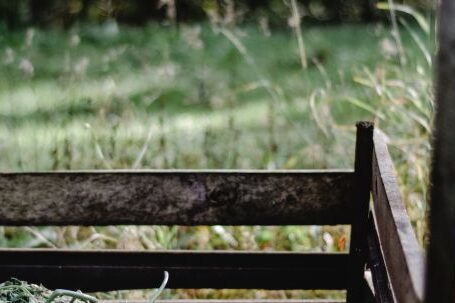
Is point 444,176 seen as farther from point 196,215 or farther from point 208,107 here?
point 208,107

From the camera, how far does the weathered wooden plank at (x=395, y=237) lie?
4.49 ft

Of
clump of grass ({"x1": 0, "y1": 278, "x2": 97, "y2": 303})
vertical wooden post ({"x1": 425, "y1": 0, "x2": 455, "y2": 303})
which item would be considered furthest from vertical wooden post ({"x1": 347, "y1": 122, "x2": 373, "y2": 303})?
vertical wooden post ({"x1": 425, "y1": 0, "x2": 455, "y2": 303})

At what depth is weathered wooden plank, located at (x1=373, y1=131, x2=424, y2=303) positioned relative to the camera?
1.37 meters

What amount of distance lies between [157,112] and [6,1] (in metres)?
3.00

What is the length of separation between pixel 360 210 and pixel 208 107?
335 centimetres

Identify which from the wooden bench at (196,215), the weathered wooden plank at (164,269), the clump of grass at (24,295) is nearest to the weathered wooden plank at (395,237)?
the wooden bench at (196,215)

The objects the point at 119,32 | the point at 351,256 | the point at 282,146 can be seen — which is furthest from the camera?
the point at 119,32

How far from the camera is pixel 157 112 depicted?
553 cm

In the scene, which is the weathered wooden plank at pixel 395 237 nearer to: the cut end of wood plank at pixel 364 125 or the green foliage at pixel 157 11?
the cut end of wood plank at pixel 364 125

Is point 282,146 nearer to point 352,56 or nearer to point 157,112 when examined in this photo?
point 157,112

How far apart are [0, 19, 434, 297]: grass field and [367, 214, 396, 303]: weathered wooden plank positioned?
Answer: 29.3 inches

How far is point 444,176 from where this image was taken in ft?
3.11

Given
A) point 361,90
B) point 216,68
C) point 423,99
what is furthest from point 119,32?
point 423,99

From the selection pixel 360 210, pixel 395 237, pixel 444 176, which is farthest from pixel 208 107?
pixel 444 176
